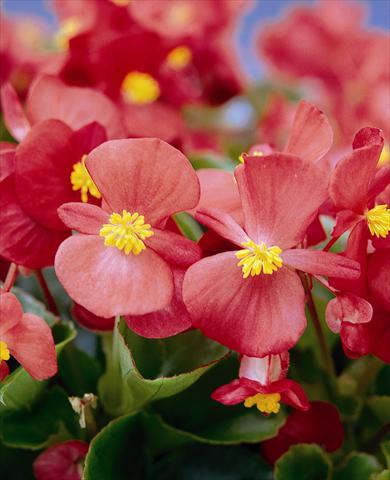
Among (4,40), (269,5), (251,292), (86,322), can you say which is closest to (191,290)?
(251,292)

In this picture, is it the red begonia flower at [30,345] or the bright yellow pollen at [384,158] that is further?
the bright yellow pollen at [384,158]

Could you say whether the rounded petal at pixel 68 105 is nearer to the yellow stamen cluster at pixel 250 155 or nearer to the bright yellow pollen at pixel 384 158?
the yellow stamen cluster at pixel 250 155

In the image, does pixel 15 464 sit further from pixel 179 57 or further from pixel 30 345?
pixel 179 57

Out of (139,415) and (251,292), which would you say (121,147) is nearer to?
(251,292)

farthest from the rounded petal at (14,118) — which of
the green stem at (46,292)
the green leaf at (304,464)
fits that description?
the green leaf at (304,464)

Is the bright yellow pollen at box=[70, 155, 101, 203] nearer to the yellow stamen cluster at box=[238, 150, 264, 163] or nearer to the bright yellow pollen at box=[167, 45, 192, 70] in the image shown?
the yellow stamen cluster at box=[238, 150, 264, 163]

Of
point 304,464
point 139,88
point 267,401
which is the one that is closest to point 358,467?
point 304,464
